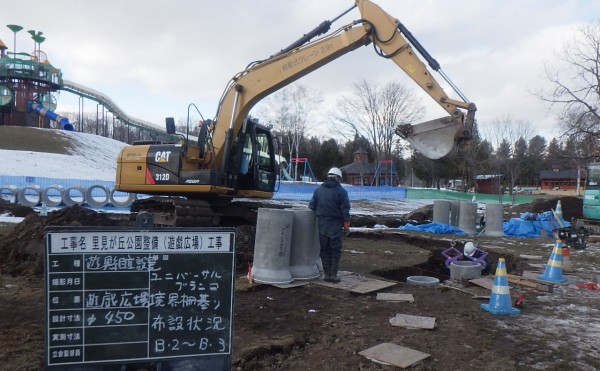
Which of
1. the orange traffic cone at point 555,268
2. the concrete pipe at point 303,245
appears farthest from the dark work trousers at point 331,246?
the orange traffic cone at point 555,268

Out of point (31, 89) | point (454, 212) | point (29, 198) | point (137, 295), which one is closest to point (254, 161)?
point (137, 295)

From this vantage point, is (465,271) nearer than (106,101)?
Yes

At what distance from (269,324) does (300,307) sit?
891 millimetres

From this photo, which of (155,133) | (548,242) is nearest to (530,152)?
(155,133)

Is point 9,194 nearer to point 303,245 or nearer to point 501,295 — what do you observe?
point 303,245

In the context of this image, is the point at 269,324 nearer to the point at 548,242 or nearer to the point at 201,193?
the point at 201,193

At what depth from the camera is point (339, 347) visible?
4965mm

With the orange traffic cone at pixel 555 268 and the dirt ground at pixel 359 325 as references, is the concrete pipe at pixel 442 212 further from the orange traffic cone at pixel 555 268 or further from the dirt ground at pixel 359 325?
the orange traffic cone at pixel 555 268

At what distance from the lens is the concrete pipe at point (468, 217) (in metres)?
16.7

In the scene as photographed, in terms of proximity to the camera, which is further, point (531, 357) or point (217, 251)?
point (531, 357)

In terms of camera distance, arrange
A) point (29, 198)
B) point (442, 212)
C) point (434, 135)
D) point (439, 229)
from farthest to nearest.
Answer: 1. point (29, 198)
2. point (442, 212)
3. point (439, 229)
4. point (434, 135)

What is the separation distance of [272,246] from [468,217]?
1121cm

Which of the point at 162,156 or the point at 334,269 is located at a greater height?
the point at 162,156

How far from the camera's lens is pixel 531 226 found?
16.8 metres
